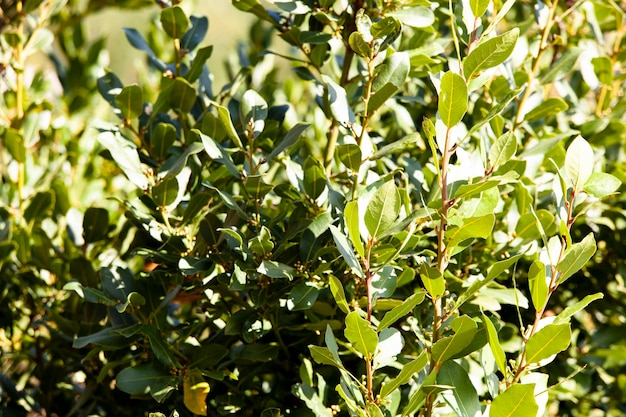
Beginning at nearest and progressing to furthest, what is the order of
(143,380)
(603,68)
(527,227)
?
(143,380) → (527,227) → (603,68)

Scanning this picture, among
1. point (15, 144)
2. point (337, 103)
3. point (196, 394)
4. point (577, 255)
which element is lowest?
point (196, 394)

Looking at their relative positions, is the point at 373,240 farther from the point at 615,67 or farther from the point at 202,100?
the point at 615,67

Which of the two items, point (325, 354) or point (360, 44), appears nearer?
point (325, 354)

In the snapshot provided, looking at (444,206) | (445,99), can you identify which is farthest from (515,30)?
(444,206)

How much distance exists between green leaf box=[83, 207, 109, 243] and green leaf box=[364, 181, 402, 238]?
589 mm

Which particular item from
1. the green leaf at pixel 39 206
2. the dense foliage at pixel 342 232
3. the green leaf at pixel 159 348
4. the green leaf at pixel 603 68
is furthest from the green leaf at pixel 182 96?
the green leaf at pixel 603 68

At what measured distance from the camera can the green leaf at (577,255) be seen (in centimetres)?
80

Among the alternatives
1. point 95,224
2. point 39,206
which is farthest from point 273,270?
point 39,206

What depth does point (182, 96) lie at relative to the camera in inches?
45.1

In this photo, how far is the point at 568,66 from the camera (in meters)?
1.24

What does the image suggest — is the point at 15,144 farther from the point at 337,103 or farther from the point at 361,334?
the point at 361,334

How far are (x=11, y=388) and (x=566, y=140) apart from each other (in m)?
1.12

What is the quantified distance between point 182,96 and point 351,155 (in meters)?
0.35

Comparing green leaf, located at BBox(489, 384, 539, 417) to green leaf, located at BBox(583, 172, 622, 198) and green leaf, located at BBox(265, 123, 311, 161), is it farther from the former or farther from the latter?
green leaf, located at BBox(265, 123, 311, 161)
